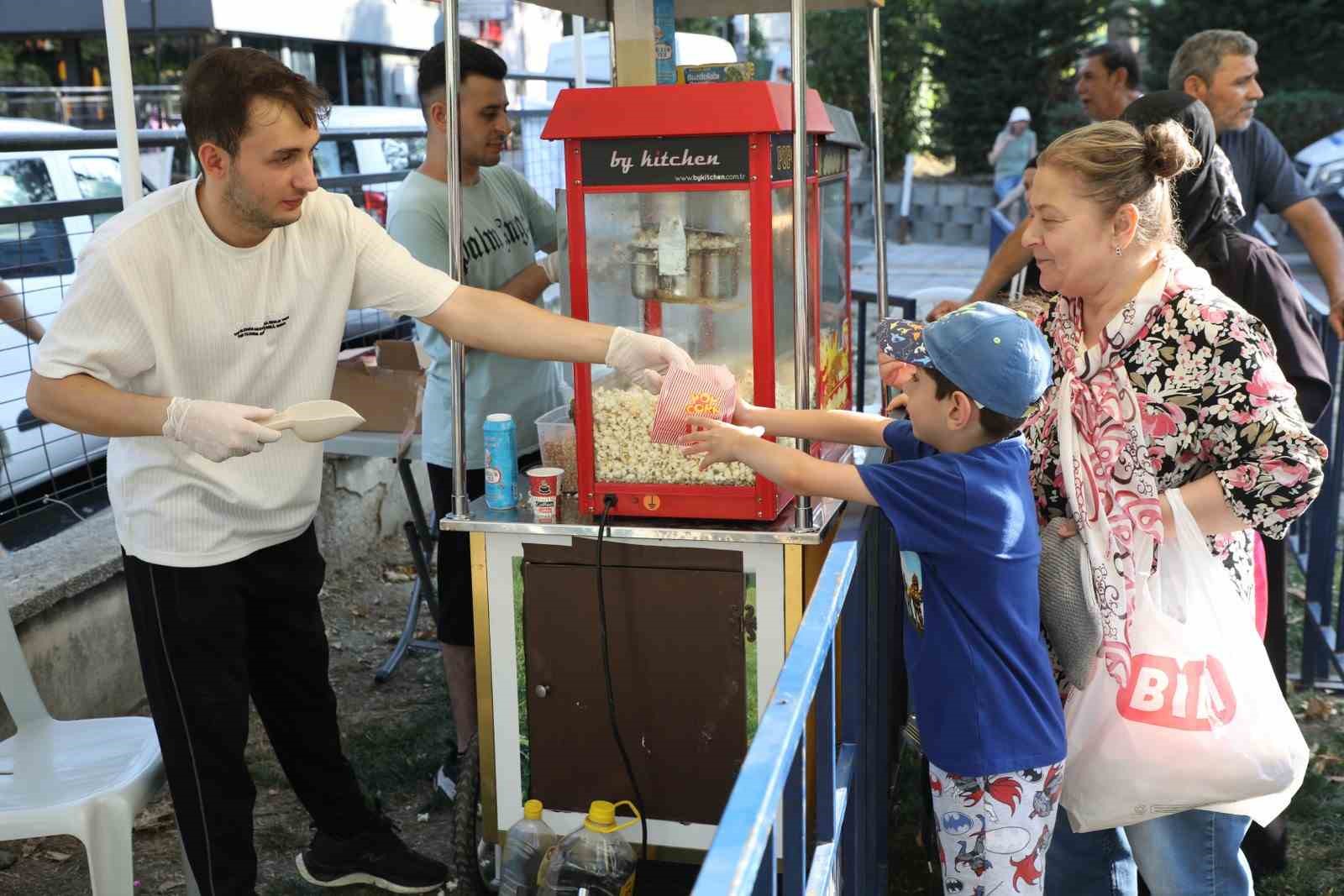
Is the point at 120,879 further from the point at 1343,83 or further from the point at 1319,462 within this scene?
the point at 1343,83

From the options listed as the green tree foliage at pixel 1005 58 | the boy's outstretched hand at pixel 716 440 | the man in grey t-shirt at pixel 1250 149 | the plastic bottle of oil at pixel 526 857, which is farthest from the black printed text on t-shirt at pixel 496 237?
the green tree foliage at pixel 1005 58

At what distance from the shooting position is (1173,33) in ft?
58.0

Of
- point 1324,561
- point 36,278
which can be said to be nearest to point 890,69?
point 1324,561

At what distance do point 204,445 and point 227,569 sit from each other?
0.43 meters

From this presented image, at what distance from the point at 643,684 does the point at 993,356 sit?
1.10m

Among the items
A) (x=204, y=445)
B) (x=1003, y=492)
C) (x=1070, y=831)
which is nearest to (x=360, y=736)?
(x=204, y=445)

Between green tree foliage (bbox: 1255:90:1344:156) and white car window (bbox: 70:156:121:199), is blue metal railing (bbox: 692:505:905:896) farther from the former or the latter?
green tree foliage (bbox: 1255:90:1344:156)

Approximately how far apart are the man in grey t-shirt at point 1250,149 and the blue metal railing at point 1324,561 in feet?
0.50

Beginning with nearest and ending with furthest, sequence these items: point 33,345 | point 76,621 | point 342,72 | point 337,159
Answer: point 76,621 → point 33,345 → point 337,159 → point 342,72

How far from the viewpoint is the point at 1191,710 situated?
213 centimetres

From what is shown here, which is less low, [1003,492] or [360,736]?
[1003,492]

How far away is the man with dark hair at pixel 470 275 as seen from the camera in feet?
11.1

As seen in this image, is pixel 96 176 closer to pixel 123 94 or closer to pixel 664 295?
pixel 123 94

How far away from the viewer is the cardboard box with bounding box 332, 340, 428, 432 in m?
4.38
